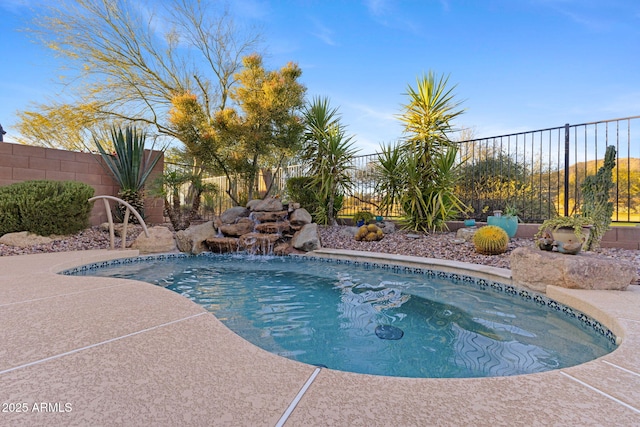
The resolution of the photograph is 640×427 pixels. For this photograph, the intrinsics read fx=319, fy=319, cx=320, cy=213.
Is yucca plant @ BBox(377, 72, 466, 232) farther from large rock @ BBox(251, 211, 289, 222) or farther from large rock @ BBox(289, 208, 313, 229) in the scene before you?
large rock @ BBox(251, 211, 289, 222)

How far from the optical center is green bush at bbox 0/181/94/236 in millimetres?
5414

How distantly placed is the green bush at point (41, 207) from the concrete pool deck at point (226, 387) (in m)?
4.79

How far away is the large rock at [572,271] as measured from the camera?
9.00 ft

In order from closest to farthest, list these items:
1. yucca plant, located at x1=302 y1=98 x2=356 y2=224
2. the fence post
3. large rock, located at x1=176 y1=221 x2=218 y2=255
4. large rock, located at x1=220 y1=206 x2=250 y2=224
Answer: the fence post < large rock, located at x1=176 y1=221 x2=218 y2=255 < large rock, located at x1=220 y1=206 x2=250 y2=224 < yucca plant, located at x1=302 y1=98 x2=356 y2=224

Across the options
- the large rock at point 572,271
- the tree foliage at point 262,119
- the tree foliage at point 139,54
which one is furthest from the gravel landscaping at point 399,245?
the tree foliage at point 139,54

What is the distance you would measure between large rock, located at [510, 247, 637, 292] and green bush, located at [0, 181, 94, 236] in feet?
23.3

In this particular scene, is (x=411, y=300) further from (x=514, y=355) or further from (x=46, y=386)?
(x=46, y=386)

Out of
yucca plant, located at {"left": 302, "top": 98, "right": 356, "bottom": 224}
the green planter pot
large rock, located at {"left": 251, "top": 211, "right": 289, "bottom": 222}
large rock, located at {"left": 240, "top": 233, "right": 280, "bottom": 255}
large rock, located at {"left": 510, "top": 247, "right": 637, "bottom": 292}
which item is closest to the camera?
large rock, located at {"left": 510, "top": 247, "right": 637, "bottom": 292}

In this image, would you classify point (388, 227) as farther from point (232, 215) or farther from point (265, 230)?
point (232, 215)

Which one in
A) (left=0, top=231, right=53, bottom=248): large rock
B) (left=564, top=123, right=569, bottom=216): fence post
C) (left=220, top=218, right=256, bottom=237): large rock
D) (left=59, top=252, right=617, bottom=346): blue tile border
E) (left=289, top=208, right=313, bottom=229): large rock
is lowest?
(left=59, top=252, right=617, bottom=346): blue tile border

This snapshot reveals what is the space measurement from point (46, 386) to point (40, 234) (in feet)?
19.2

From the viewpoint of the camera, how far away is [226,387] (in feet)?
3.80

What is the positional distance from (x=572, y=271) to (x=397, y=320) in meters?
1.66

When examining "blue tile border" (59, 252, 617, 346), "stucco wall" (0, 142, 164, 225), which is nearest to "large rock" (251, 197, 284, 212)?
"blue tile border" (59, 252, 617, 346)
